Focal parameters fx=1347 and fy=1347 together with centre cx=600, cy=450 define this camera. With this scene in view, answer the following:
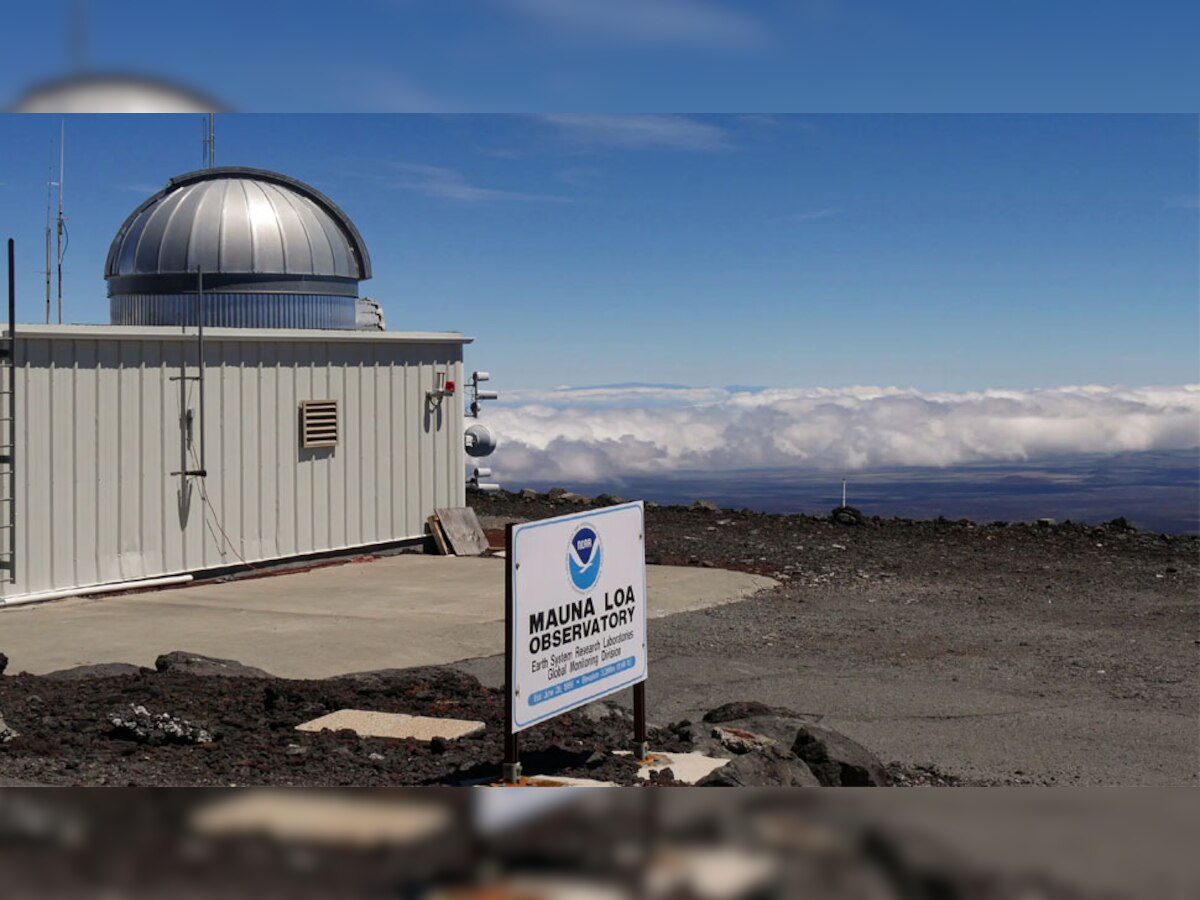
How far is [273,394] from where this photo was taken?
40.9 ft

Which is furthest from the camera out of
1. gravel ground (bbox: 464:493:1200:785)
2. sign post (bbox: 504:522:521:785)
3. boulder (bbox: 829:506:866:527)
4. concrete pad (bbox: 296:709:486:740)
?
boulder (bbox: 829:506:866:527)

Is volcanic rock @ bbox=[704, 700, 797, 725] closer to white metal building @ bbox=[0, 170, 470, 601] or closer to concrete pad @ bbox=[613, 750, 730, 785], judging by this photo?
concrete pad @ bbox=[613, 750, 730, 785]

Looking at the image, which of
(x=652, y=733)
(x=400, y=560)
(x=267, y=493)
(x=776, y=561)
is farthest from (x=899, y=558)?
(x=652, y=733)

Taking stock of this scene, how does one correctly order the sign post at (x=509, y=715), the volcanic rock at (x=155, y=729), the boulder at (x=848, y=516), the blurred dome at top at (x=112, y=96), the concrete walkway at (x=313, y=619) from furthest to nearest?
the boulder at (x=848, y=516)
the concrete walkway at (x=313, y=619)
the volcanic rock at (x=155, y=729)
the sign post at (x=509, y=715)
the blurred dome at top at (x=112, y=96)

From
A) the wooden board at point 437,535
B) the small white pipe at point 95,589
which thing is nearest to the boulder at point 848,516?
the wooden board at point 437,535

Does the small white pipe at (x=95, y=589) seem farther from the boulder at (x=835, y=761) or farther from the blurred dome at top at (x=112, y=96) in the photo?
the blurred dome at top at (x=112, y=96)

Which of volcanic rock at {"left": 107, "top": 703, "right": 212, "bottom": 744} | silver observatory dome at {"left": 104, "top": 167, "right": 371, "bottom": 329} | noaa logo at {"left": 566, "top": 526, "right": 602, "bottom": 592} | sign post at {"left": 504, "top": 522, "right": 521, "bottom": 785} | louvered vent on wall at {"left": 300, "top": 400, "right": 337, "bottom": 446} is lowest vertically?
volcanic rock at {"left": 107, "top": 703, "right": 212, "bottom": 744}

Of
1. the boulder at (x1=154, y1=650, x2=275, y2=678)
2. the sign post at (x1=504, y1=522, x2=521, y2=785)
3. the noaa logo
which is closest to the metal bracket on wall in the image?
the boulder at (x1=154, y1=650, x2=275, y2=678)

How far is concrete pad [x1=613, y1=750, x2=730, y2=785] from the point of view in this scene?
5.28 metres

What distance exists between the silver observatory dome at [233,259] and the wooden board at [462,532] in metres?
2.41

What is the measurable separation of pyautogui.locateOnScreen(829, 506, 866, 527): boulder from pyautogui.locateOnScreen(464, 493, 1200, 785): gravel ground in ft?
2.50

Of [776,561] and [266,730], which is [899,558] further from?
[266,730]

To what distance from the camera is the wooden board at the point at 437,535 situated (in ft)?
45.5

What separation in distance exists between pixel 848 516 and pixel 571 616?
462 inches
